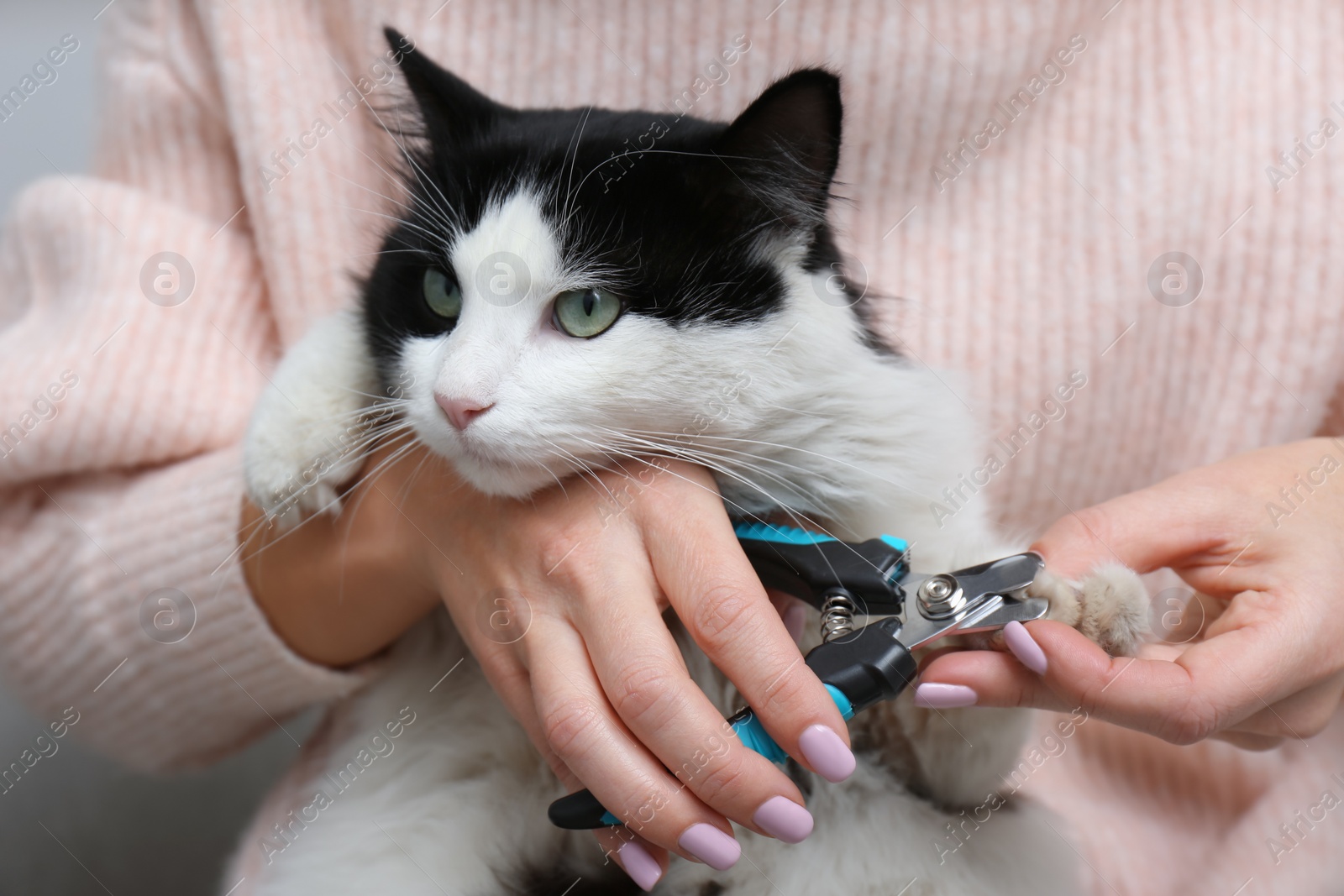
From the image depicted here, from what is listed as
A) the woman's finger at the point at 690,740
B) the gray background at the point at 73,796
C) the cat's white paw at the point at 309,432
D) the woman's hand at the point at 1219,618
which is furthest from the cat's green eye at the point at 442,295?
the gray background at the point at 73,796

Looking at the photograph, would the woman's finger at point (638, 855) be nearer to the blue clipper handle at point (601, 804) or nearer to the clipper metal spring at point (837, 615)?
the blue clipper handle at point (601, 804)

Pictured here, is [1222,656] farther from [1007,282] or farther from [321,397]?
[321,397]

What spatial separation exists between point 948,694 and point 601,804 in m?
0.31

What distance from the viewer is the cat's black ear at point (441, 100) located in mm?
917

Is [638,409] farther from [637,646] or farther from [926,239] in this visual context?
[926,239]

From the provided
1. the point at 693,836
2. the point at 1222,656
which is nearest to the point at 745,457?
the point at 693,836

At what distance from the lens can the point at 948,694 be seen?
73cm

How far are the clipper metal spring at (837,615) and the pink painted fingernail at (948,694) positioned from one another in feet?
0.27

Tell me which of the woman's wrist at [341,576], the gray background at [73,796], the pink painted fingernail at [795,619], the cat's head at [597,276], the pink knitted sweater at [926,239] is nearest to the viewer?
the cat's head at [597,276]

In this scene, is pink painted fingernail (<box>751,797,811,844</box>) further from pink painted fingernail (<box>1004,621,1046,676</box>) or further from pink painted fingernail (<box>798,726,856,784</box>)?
pink painted fingernail (<box>1004,621,1046,676</box>)

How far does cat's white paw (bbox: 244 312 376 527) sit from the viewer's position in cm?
91

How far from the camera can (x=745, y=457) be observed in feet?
2.81

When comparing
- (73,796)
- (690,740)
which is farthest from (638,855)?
(73,796)

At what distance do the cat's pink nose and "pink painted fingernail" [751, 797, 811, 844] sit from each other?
400mm
